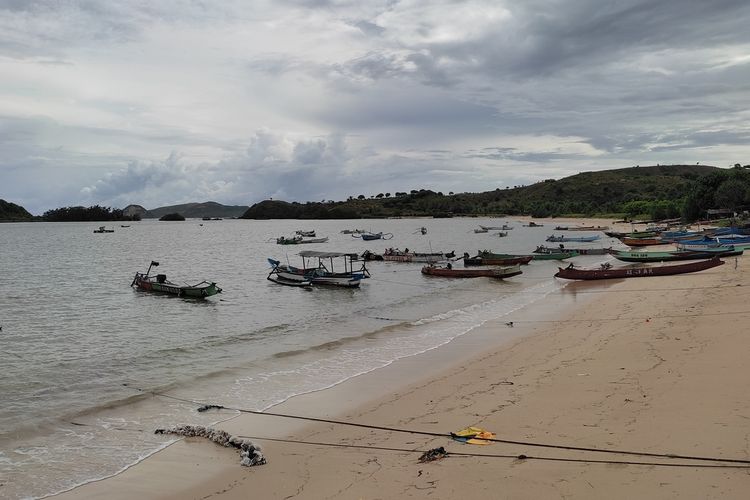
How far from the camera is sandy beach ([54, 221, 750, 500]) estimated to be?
268 inches

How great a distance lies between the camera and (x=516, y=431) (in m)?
8.67

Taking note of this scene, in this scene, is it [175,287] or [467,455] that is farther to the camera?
[175,287]

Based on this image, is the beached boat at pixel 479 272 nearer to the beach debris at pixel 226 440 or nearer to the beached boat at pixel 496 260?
the beached boat at pixel 496 260

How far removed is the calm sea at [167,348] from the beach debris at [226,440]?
1.27 feet

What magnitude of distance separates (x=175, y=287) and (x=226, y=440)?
2544cm

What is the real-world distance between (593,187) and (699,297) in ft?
564

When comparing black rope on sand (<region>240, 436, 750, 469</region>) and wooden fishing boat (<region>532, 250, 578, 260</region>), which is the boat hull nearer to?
black rope on sand (<region>240, 436, 750, 469</region>)

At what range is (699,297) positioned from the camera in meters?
21.8

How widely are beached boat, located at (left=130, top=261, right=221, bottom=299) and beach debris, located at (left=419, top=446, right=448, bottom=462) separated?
2418cm

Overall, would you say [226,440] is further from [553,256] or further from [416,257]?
[553,256]

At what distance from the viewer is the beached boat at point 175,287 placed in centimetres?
3050

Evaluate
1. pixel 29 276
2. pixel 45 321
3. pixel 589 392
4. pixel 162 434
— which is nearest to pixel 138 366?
pixel 162 434

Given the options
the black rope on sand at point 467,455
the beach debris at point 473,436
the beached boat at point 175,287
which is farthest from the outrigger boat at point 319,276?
the beach debris at point 473,436

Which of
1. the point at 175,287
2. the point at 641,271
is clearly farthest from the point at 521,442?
the point at 175,287
